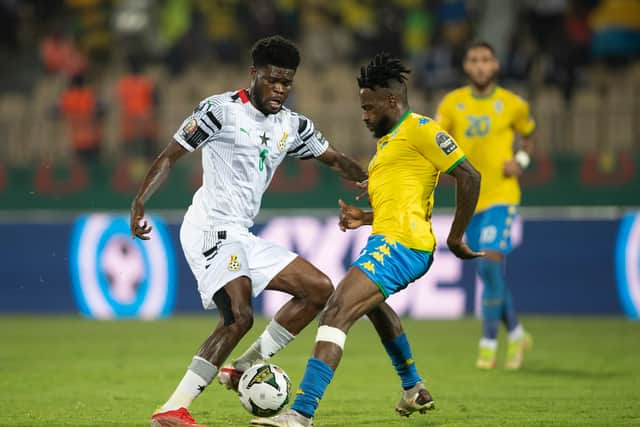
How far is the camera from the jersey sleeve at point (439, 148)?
21.2 ft

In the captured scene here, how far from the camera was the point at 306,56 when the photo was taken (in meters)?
17.7

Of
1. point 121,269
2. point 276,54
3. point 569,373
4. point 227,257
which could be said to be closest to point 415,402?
point 227,257

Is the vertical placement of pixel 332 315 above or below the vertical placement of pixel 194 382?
above

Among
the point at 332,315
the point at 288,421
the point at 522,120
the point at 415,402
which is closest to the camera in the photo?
the point at 288,421

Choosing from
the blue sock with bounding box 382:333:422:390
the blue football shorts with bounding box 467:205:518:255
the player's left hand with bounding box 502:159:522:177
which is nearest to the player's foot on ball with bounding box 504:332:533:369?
the blue football shorts with bounding box 467:205:518:255

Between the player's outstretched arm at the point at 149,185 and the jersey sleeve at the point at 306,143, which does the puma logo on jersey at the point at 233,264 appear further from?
the jersey sleeve at the point at 306,143

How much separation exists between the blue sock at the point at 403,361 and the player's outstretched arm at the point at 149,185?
5.41 ft

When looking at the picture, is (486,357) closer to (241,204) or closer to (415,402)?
(415,402)

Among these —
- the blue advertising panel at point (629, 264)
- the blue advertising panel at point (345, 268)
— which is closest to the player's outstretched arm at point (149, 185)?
the blue advertising panel at point (345, 268)

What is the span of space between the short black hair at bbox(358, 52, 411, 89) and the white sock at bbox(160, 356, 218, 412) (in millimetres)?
1843

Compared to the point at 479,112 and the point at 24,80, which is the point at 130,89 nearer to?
the point at 24,80

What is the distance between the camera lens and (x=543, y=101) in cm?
1506

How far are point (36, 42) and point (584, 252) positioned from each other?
11211 millimetres

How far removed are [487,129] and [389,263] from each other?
3.84 metres
